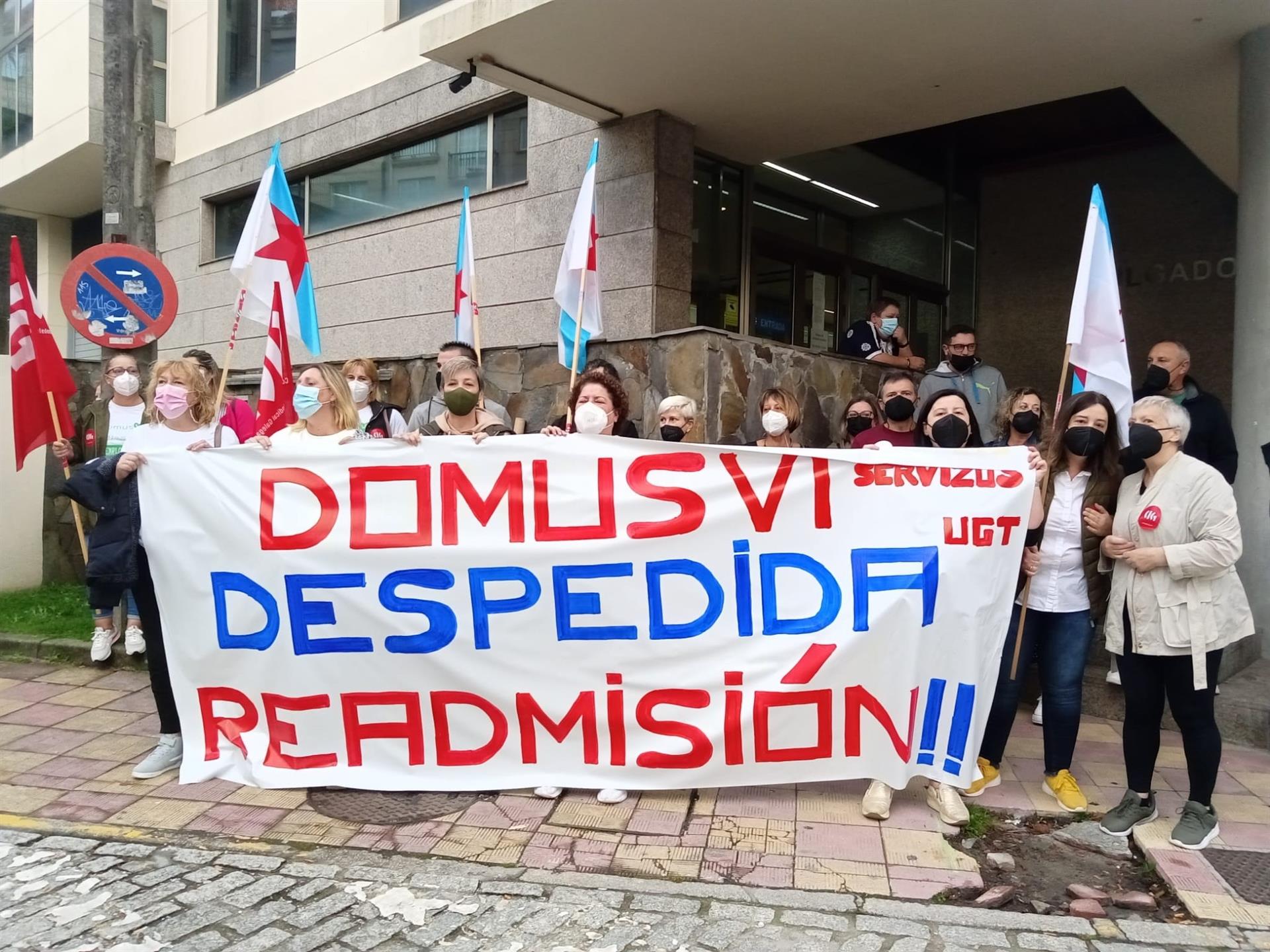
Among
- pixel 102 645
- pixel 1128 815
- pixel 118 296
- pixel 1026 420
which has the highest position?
pixel 118 296

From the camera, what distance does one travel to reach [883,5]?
542 centimetres

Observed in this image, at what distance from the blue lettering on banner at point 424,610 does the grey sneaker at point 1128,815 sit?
2757mm

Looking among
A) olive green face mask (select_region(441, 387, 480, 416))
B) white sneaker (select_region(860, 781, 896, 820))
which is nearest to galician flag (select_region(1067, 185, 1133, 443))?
white sneaker (select_region(860, 781, 896, 820))

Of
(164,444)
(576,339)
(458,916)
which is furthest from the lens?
(576,339)

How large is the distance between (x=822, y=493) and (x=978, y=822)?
Result: 1467 millimetres

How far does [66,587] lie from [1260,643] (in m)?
9.16

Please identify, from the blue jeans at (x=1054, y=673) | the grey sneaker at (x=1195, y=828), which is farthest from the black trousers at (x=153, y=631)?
the grey sneaker at (x=1195, y=828)

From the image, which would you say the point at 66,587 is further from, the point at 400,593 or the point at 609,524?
the point at 609,524

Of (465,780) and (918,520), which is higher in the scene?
(918,520)

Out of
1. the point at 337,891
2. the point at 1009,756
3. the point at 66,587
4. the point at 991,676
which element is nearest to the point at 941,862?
the point at 991,676

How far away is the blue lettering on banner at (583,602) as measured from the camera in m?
3.90

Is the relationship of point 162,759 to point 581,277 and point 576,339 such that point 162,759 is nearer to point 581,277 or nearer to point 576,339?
point 576,339

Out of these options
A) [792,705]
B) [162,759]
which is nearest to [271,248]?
[162,759]

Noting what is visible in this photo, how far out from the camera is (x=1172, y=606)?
351cm
